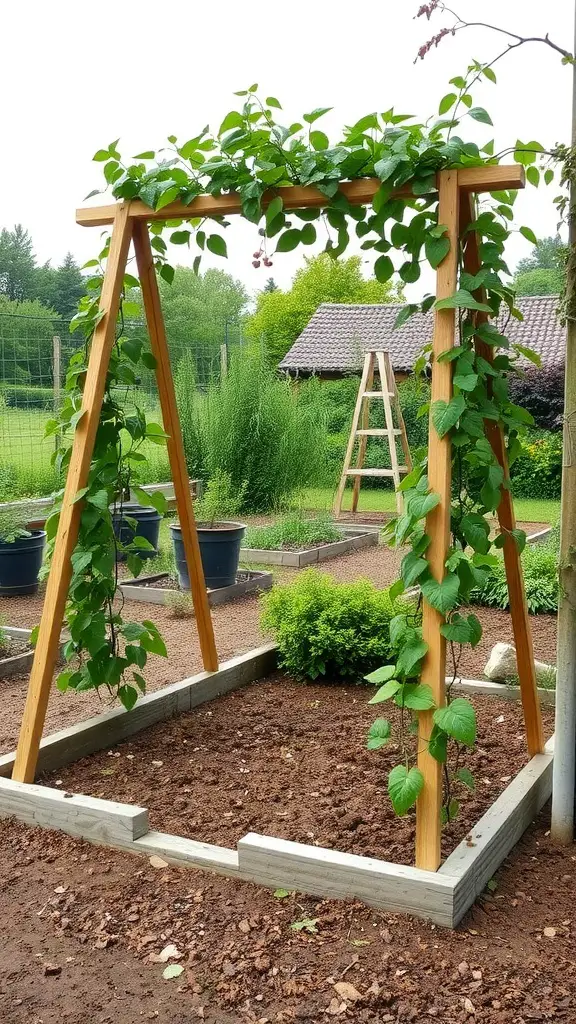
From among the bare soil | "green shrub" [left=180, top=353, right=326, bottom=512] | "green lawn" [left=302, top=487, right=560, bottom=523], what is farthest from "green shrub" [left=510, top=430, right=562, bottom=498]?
the bare soil

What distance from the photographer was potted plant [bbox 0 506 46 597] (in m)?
6.98

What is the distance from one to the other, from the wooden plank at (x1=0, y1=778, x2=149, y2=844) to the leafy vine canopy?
0.79 meters

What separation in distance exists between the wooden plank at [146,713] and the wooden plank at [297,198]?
6.49ft

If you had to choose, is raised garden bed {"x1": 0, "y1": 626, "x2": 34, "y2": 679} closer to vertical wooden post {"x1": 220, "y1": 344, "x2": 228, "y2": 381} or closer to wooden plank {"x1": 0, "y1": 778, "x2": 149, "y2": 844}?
wooden plank {"x1": 0, "y1": 778, "x2": 149, "y2": 844}

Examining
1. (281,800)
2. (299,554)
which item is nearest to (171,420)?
(281,800)

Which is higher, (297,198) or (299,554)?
(297,198)

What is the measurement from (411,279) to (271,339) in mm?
23363

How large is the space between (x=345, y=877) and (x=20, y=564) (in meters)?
5.21

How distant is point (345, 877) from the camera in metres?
2.53

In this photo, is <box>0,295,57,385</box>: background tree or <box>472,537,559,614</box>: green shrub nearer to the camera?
<box>472,537,559,614</box>: green shrub

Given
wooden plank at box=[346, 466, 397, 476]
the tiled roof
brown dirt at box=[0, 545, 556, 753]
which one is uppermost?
the tiled roof

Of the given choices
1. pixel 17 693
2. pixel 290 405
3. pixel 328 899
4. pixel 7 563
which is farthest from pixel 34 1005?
pixel 290 405

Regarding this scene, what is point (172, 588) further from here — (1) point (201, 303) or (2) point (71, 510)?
(1) point (201, 303)

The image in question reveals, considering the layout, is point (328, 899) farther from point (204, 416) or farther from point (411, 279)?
point (204, 416)
